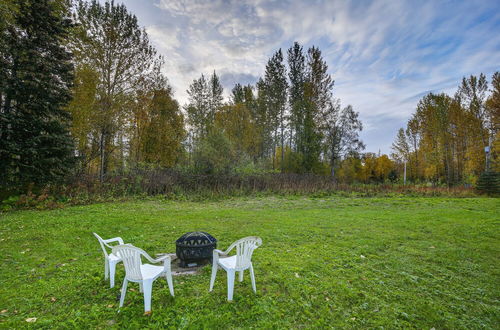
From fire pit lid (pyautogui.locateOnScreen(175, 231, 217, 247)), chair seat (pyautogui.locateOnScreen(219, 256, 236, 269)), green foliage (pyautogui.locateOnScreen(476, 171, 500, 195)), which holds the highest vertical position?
green foliage (pyautogui.locateOnScreen(476, 171, 500, 195))

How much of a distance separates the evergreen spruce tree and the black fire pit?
803 cm

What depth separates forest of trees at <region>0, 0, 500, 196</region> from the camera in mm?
8242

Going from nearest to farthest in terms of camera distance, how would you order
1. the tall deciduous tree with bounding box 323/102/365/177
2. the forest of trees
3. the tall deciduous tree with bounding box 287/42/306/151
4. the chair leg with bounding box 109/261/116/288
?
1. the chair leg with bounding box 109/261/116/288
2. the forest of trees
3. the tall deciduous tree with bounding box 287/42/306/151
4. the tall deciduous tree with bounding box 323/102/365/177

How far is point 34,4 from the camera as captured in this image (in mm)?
8258

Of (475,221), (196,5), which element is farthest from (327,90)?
(475,221)

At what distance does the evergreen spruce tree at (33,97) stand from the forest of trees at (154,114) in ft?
0.12

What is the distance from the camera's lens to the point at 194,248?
344cm

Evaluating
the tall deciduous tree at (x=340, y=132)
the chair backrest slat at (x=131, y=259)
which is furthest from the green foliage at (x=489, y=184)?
the chair backrest slat at (x=131, y=259)

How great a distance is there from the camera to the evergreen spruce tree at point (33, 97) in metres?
7.87

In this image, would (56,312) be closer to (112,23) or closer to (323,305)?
(323,305)

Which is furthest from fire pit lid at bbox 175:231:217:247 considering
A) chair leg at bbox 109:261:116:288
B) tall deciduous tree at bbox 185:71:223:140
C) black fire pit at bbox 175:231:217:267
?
tall deciduous tree at bbox 185:71:223:140

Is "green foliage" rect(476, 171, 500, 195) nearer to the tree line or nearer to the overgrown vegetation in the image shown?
the overgrown vegetation

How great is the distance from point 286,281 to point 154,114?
16.9m

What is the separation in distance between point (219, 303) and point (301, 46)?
2233cm
